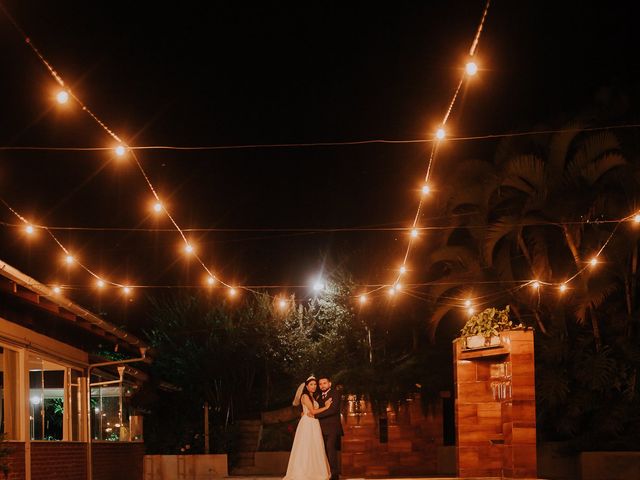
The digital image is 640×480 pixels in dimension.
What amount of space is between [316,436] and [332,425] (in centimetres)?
31

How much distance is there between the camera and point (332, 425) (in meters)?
16.6

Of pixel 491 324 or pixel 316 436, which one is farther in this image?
pixel 491 324

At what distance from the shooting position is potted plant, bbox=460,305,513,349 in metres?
17.7

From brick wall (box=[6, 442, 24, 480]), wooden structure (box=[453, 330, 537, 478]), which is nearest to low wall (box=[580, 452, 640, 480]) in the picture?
wooden structure (box=[453, 330, 537, 478])

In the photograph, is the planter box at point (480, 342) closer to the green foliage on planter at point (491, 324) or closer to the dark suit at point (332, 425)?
the green foliage on planter at point (491, 324)

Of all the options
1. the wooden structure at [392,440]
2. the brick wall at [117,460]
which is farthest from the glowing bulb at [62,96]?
the wooden structure at [392,440]

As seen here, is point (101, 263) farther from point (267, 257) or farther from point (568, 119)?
point (568, 119)

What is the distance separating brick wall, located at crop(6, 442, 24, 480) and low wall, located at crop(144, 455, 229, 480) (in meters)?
10.6

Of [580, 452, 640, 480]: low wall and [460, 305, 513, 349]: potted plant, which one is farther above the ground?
[460, 305, 513, 349]: potted plant

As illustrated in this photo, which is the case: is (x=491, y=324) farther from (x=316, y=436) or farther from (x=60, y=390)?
(x=60, y=390)

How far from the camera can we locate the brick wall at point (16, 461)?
14.2 meters

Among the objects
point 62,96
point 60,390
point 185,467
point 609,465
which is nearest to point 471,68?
point 62,96

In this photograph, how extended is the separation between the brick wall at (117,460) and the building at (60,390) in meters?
0.02

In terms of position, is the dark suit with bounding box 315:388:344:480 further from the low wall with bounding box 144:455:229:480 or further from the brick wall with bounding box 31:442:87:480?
the low wall with bounding box 144:455:229:480
